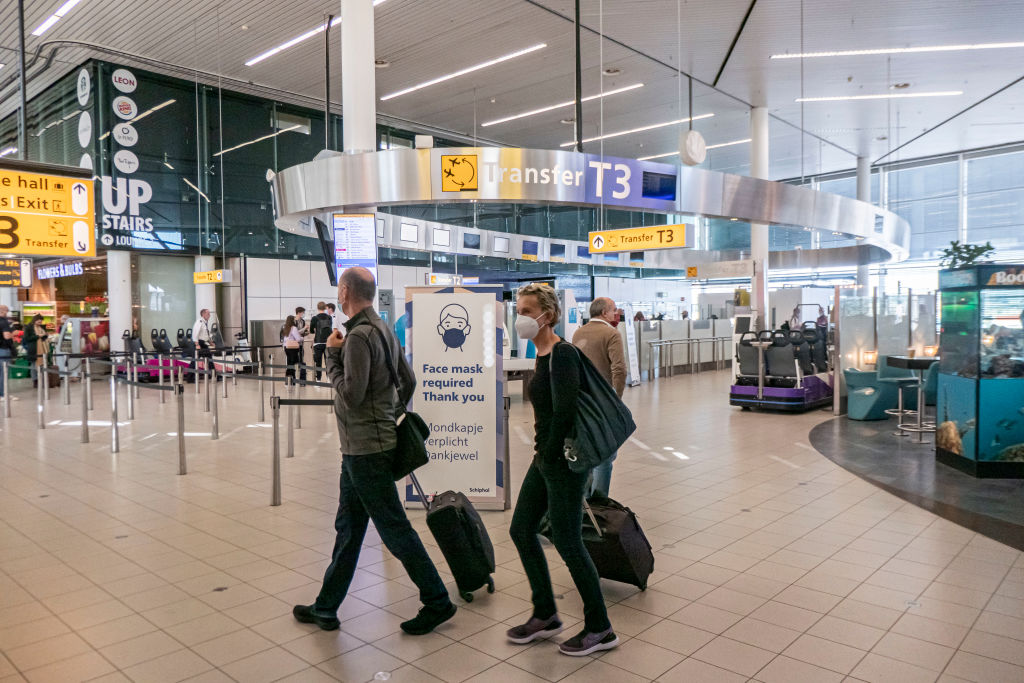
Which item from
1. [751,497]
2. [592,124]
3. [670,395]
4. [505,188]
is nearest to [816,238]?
[592,124]

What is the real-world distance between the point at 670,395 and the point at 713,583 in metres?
9.77

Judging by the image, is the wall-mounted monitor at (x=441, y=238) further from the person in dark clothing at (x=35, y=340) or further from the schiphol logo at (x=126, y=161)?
the person in dark clothing at (x=35, y=340)

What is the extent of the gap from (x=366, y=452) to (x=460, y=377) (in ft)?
6.52

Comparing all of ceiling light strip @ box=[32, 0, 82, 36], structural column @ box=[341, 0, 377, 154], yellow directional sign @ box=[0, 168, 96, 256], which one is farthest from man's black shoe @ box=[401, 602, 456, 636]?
ceiling light strip @ box=[32, 0, 82, 36]

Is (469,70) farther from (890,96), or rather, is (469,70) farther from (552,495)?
(552,495)

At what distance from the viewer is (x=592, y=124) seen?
58.6 ft

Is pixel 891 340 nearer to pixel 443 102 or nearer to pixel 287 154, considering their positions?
pixel 443 102

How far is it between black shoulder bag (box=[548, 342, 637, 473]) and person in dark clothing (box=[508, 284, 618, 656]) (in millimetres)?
42

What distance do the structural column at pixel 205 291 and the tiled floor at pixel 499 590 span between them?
10.7m

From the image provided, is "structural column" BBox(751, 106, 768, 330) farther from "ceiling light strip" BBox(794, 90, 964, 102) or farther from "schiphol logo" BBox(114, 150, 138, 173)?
"schiphol logo" BBox(114, 150, 138, 173)

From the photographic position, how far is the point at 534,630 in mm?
3072

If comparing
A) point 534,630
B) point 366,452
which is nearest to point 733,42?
point 366,452

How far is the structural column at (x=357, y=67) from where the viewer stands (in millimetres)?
8000

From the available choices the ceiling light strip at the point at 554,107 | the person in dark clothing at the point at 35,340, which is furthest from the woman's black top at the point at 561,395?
the person in dark clothing at the point at 35,340
